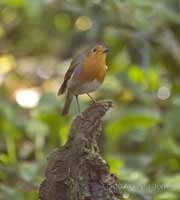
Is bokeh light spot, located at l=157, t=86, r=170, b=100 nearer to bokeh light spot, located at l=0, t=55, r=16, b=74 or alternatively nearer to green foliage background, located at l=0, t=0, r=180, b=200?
green foliage background, located at l=0, t=0, r=180, b=200

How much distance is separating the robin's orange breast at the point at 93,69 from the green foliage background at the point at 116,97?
0.82 metres

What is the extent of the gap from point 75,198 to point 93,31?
3.14m

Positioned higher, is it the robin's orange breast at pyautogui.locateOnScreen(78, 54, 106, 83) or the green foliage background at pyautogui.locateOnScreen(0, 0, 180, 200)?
the green foliage background at pyautogui.locateOnScreen(0, 0, 180, 200)

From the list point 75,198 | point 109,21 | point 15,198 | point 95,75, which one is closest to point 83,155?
point 75,198

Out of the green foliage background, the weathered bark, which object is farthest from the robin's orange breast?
the green foliage background

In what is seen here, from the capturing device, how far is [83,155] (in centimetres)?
253

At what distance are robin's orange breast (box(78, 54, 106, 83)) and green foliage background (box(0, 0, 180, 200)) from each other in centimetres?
82

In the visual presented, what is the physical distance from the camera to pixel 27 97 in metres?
6.22

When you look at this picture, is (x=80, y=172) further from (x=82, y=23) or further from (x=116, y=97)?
(x=82, y=23)

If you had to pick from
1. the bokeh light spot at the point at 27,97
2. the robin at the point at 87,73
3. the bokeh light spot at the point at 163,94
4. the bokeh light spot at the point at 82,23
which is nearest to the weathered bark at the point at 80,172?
the robin at the point at 87,73

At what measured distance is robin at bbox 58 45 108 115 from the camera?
9.61ft

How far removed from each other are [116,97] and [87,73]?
9.12 feet

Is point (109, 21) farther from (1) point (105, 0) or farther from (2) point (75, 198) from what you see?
(2) point (75, 198)

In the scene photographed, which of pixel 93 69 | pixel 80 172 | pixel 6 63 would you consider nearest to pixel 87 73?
pixel 93 69
